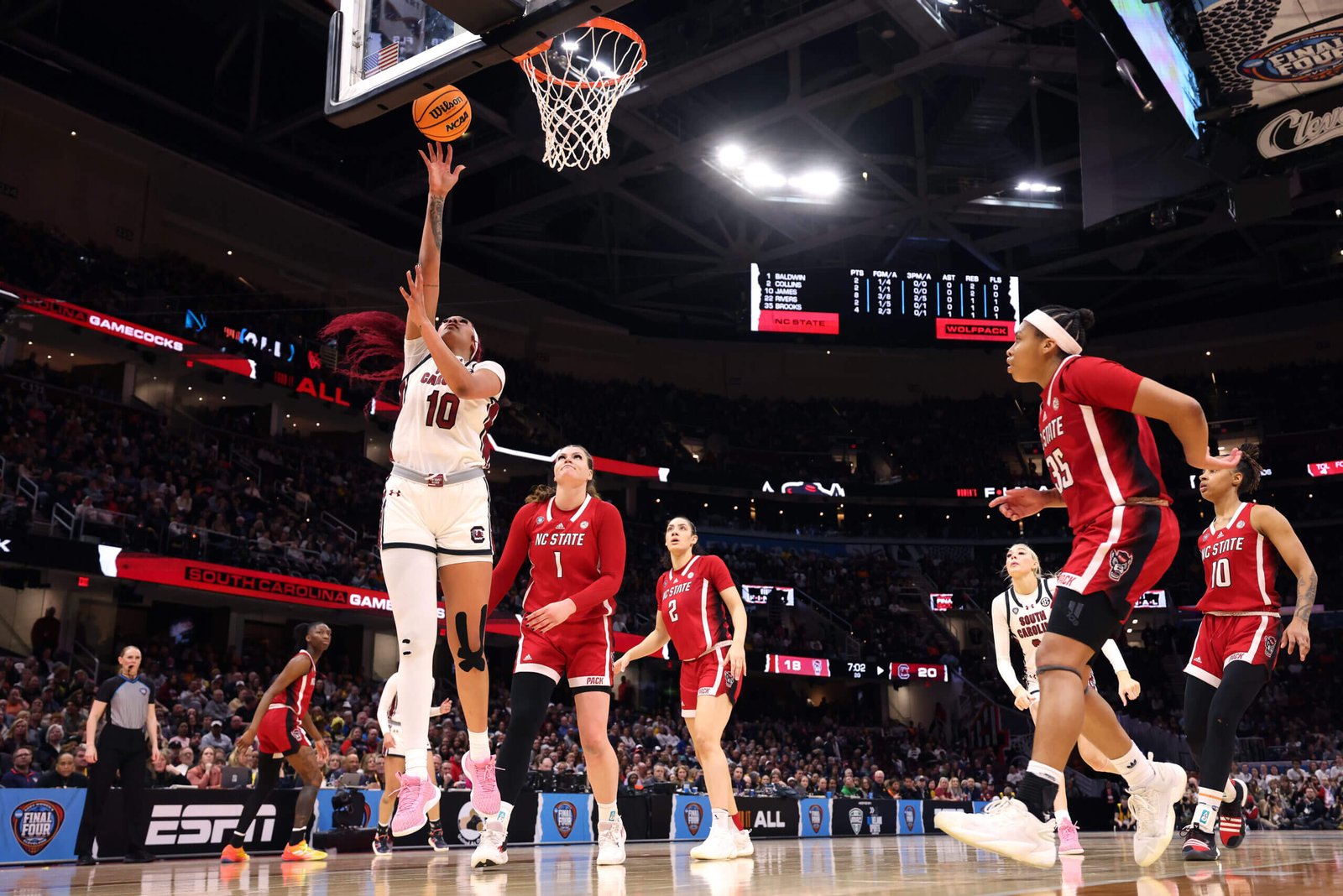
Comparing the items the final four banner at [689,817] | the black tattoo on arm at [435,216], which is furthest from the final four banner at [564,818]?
the black tattoo on arm at [435,216]

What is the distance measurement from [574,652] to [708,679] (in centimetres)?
219

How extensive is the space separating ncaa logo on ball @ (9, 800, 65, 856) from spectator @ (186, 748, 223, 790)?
3.86 m

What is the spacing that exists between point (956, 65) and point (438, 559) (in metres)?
21.5

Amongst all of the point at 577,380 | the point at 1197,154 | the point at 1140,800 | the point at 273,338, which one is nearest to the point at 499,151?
the point at 273,338

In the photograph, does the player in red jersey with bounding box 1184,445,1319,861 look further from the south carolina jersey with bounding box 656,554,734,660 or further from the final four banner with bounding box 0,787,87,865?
the final four banner with bounding box 0,787,87,865

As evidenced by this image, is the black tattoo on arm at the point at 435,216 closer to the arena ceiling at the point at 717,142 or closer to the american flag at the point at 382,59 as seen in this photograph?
the american flag at the point at 382,59

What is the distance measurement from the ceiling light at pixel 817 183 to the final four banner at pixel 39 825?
71.5 feet

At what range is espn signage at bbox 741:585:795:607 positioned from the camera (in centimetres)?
3369

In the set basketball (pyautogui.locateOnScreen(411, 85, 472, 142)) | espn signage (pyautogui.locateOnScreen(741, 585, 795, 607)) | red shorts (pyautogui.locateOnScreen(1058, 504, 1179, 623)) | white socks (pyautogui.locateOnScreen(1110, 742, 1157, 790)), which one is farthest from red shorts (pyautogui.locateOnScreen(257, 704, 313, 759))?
espn signage (pyautogui.locateOnScreen(741, 585, 795, 607))

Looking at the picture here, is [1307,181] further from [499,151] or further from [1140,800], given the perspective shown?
[1140,800]

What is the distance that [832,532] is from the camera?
1572 inches

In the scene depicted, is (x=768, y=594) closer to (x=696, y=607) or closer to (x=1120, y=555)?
(x=696, y=607)

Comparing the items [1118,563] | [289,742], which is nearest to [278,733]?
[289,742]

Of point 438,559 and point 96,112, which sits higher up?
point 96,112
